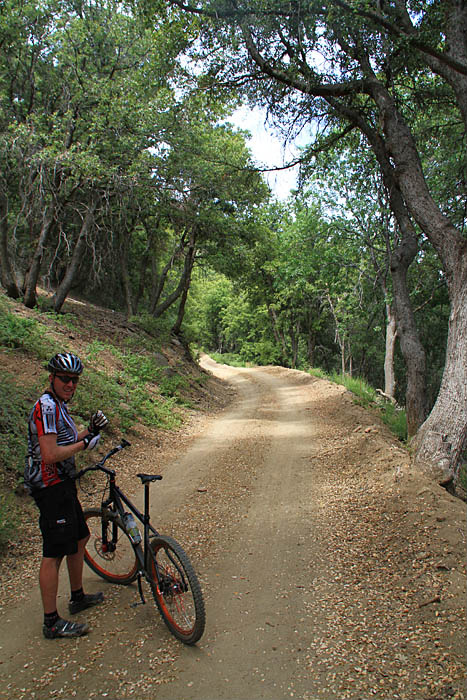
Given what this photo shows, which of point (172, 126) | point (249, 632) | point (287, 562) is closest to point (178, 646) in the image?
point (249, 632)

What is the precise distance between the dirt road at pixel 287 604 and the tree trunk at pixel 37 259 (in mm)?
8378

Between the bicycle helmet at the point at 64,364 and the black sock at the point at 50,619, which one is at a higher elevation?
the bicycle helmet at the point at 64,364

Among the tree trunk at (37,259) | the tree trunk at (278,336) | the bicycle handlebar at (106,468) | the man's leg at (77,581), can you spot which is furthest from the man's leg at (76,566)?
the tree trunk at (278,336)

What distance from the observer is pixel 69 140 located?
1173 centimetres

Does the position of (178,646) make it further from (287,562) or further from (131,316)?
(131,316)

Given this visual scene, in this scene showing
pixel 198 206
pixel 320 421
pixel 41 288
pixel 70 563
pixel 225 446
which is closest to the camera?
pixel 70 563

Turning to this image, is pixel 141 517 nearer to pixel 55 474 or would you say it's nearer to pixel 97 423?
pixel 55 474

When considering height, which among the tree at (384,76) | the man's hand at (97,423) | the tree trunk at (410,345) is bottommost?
the man's hand at (97,423)

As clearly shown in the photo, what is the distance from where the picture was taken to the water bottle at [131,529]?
3.23 m

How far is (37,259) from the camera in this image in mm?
12352

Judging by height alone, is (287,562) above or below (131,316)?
below

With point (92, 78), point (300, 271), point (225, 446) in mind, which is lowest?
point (225, 446)

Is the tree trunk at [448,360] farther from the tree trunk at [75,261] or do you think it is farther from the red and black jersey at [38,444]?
the tree trunk at [75,261]

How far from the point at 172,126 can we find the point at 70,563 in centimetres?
1191
